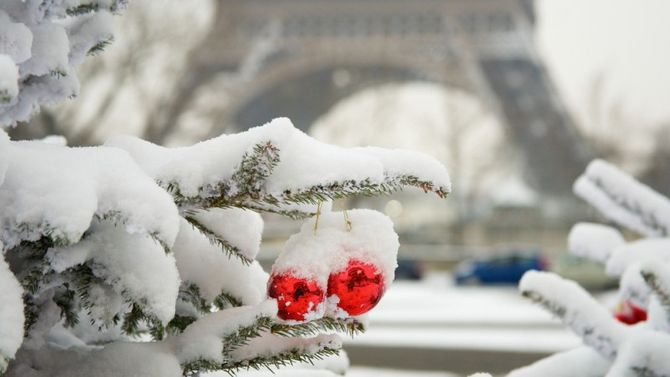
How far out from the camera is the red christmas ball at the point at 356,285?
105 centimetres

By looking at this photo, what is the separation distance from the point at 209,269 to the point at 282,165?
0.32 m

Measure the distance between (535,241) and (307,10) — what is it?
41.8 ft

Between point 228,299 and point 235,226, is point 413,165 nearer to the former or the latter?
point 235,226

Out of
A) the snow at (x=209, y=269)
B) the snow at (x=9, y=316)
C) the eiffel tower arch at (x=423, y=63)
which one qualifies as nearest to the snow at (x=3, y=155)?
the snow at (x=9, y=316)

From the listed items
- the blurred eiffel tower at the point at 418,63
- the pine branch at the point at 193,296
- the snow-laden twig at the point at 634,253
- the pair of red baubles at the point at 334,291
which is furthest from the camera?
the blurred eiffel tower at the point at 418,63

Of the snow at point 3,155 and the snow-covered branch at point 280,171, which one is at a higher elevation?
the snow-covered branch at point 280,171

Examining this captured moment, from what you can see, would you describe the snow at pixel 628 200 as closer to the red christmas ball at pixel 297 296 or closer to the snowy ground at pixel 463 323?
the red christmas ball at pixel 297 296

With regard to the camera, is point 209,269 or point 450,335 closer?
point 209,269

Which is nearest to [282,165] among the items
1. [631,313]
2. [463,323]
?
[631,313]

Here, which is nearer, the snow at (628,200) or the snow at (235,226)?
the snow at (235,226)

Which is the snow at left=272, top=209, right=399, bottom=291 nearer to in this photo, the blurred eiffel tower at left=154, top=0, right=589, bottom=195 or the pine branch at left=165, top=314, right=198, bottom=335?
the pine branch at left=165, top=314, right=198, bottom=335

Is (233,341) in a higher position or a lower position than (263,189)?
lower

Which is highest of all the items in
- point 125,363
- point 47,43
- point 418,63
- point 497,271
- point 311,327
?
point 418,63

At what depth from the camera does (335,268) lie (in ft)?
3.44
